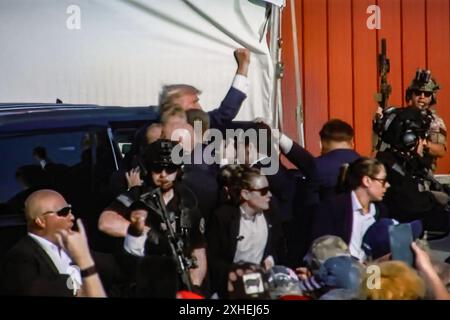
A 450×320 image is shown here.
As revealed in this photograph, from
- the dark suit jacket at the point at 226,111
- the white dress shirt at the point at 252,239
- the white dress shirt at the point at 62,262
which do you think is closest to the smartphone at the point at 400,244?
the white dress shirt at the point at 252,239

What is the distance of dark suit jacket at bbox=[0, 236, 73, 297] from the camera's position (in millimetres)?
3494

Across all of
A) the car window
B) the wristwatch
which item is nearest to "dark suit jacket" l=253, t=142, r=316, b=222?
the car window

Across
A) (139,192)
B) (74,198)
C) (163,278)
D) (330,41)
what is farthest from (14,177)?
(330,41)

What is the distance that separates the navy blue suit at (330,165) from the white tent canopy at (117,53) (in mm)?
320

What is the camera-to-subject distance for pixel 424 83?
12.1ft

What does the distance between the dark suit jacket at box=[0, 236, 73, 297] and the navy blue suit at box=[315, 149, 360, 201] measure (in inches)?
46.6

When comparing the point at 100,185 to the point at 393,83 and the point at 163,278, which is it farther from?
the point at 393,83

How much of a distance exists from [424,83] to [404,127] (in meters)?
0.21

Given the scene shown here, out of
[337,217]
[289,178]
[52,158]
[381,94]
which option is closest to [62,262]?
[52,158]

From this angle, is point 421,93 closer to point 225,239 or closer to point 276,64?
point 276,64

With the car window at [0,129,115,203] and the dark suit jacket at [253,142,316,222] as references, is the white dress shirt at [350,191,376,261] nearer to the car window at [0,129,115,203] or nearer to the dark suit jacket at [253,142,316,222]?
the dark suit jacket at [253,142,316,222]

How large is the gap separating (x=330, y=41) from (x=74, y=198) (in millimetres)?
1337

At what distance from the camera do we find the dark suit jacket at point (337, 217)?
3.67m
